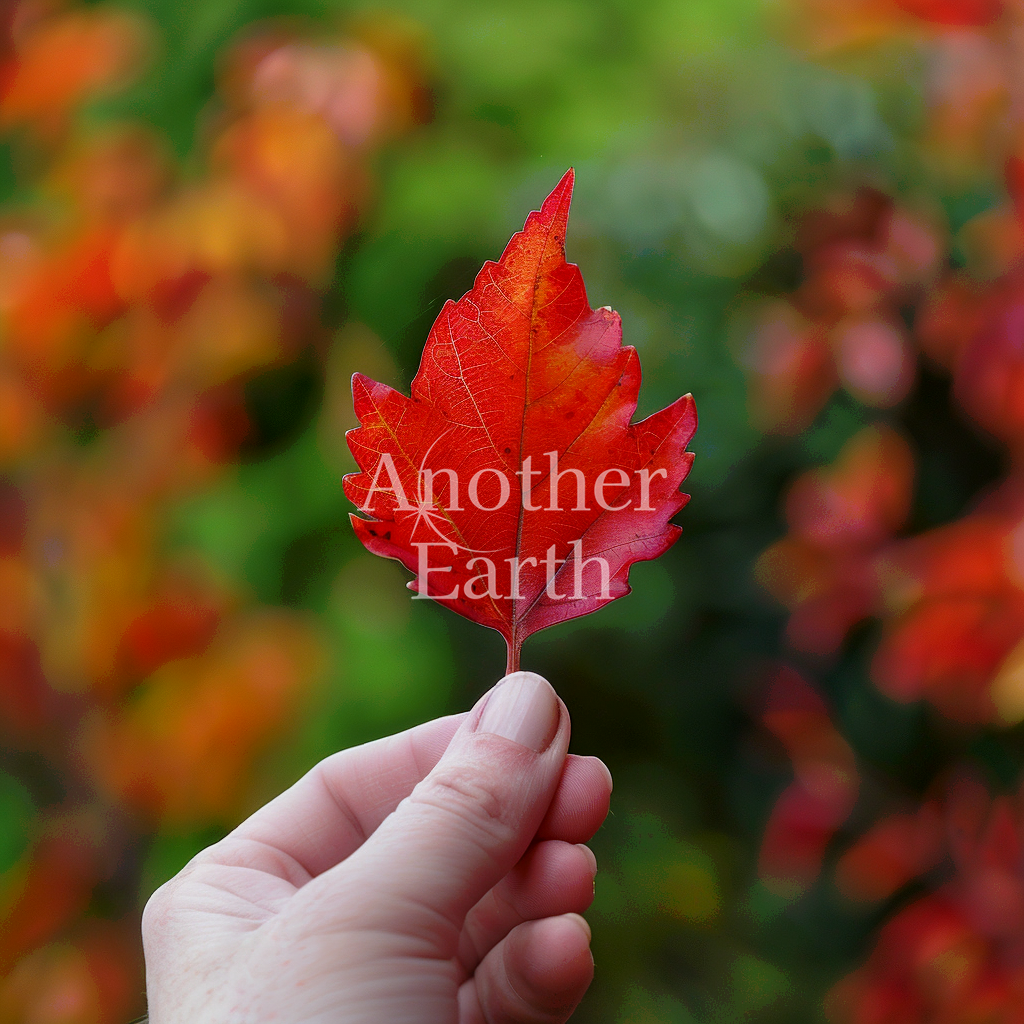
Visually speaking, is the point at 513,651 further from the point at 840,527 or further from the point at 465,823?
the point at 840,527

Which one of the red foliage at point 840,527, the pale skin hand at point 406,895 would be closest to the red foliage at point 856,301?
the red foliage at point 840,527

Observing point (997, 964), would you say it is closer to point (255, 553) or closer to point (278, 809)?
point (278, 809)

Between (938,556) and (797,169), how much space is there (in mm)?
483

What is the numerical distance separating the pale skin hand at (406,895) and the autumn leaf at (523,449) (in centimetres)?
8

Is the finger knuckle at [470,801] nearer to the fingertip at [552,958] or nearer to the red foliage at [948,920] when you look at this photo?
the fingertip at [552,958]

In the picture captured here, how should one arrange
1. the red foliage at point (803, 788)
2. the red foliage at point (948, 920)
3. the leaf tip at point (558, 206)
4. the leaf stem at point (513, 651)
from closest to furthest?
the leaf tip at point (558, 206), the leaf stem at point (513, 651), the red foliage at point (948, 920), the red foliage at point (803, 788)

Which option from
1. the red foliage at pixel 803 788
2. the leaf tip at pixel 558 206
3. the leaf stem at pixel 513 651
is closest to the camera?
the leaf tip at pixel 558 206

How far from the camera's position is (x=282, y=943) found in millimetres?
449

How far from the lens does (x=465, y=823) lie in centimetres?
47

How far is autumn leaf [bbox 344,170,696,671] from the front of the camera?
0.45m

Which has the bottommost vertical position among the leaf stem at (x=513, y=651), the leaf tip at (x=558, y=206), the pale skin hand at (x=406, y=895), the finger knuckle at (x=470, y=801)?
the pale skin hand at (x=406, y=895)

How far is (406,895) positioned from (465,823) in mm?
45

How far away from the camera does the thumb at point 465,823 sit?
454 millimetres

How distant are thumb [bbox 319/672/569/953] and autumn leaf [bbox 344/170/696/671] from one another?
0.20ft
